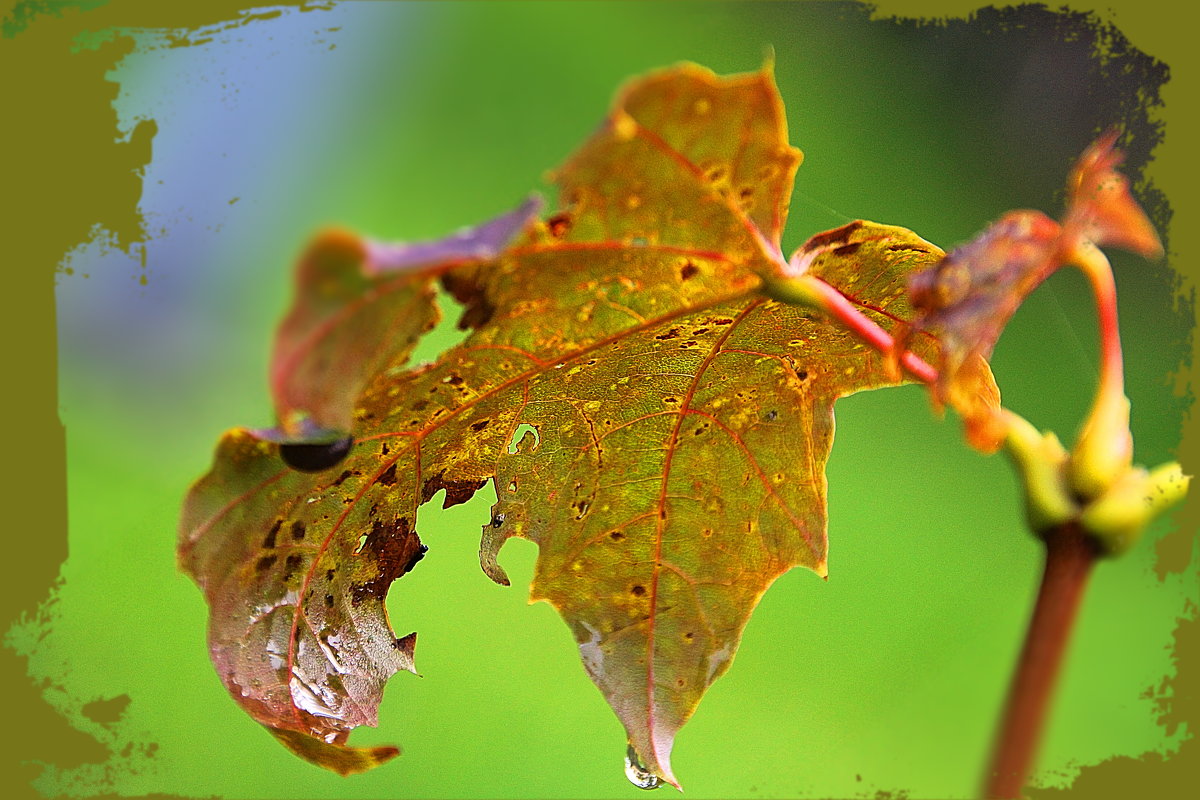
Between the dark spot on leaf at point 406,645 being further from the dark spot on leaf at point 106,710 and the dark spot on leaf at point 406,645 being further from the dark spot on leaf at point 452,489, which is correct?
the dark spot on leaf at point 106,710

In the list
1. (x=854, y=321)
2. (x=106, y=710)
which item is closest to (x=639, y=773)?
(x=854, y=321)

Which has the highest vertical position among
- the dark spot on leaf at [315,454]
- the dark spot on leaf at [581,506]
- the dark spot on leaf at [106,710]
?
the dark spot on leaf at [581,506]

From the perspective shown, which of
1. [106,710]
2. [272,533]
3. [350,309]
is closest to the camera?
[350,309]

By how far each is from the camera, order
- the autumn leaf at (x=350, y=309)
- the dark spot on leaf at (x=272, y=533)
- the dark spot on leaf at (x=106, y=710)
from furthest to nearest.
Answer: the dark spot on leaf at (x=106, y=710), the dark spot on leaf at (x=272, y=533), the autumn leaf at (x=350, y=309)

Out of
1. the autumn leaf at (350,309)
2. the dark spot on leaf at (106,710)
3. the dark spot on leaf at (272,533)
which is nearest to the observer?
the autumn leaf at (350,309)

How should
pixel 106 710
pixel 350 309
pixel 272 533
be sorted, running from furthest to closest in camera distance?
1. pixel 106 710
2. pixel 272 533
3. pixel 350 309

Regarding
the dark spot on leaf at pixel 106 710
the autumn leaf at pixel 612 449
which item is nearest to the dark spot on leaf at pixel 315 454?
the autumn leaf at pixel 612 449

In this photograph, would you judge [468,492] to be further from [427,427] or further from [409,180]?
[409,180]

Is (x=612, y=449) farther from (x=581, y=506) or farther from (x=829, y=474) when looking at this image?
(x=829, y=474)
